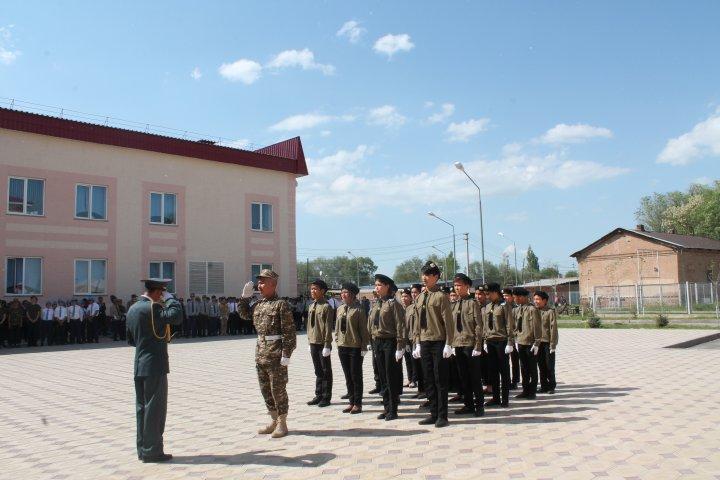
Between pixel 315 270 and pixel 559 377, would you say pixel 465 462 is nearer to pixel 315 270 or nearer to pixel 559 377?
pixel 559 377

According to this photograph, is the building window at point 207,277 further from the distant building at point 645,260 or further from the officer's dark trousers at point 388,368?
the distant building at point 645,260

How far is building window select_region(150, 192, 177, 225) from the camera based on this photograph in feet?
87.4

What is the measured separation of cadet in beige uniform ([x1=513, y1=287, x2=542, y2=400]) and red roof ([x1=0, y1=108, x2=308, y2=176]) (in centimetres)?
2029

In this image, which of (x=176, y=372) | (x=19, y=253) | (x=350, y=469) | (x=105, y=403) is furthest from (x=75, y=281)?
(x=350, y=469)

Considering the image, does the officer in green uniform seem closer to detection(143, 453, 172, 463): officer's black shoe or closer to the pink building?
detection(143, 453, 172, 463): officer's black shoe

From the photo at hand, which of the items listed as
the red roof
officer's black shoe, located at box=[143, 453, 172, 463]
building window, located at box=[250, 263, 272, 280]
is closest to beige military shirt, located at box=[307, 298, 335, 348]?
officer's black shoe, located at box=[143, 453, 172, 463]

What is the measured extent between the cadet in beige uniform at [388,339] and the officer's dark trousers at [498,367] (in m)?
1.54

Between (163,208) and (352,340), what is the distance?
20149 mm

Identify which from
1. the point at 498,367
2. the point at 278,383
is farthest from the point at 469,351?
the point at 278,383

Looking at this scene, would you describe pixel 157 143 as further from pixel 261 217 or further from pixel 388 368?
pixel 388 368

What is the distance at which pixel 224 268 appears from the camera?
2862 cm

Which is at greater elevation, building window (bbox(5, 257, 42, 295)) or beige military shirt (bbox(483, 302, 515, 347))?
building window (bbox(5, 257, 42, 295))

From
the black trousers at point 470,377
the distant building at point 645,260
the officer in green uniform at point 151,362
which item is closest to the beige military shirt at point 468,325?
the black trousers at point 470,377

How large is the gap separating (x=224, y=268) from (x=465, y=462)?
23947 millimetres
